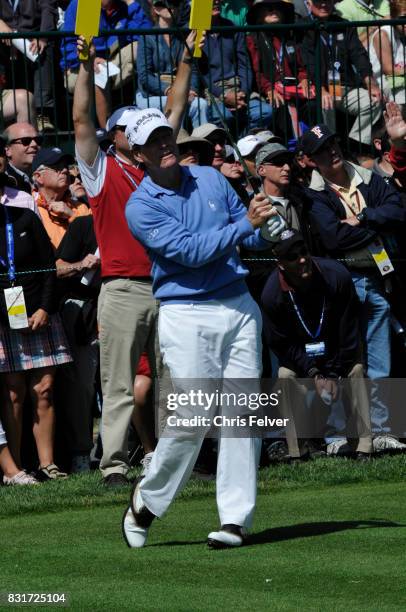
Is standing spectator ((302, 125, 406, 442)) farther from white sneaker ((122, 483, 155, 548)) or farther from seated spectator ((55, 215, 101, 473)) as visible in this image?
white sneaker ((122, 483, 155, 548))

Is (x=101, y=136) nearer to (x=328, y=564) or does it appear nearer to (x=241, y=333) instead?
(x=241, y=333)

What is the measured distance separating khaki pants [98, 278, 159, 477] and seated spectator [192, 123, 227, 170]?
209 centimetres

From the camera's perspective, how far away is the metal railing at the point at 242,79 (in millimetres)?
12445

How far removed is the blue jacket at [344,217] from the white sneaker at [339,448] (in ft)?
5.01

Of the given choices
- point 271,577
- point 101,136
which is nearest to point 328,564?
point 271,577

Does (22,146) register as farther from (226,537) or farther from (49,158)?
(226,537)

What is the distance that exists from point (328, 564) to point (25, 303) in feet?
14.4

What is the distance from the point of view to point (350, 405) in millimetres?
10977

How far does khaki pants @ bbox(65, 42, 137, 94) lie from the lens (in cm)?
1250

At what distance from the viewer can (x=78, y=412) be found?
11023 mm

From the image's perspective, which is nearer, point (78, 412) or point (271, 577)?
point (271, 577)

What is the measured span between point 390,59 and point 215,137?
2625 millimetres

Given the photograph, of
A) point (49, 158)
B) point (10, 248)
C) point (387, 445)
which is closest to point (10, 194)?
point (10, 248)

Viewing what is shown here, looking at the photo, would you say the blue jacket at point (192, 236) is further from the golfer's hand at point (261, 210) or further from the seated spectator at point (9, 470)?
the seated spectator at point (9, 470)
